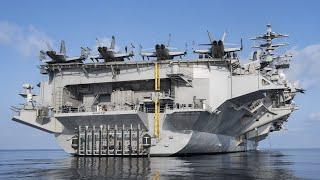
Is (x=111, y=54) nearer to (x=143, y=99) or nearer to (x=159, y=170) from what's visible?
(x=143, y=99)

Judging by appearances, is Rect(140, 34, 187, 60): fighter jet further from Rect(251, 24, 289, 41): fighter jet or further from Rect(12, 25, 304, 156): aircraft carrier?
Rect(251, 24, 289, 41): fighter jet

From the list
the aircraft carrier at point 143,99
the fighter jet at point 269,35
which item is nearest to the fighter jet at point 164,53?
the aircraft carrier at point 143,99

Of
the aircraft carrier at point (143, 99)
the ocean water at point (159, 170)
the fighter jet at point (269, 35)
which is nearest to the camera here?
the ocean water at point (159, 170)

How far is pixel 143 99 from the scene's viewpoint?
3969 cm

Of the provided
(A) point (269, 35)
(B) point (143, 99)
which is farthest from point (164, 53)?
(A) point (269, 35)

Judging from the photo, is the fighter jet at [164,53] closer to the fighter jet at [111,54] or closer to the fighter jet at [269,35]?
the fighter jet at [111,54]

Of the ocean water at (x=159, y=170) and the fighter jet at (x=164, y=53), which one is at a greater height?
the fighter jet at (x=164, y=53)

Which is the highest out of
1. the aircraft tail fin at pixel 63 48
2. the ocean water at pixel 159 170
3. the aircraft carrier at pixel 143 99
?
the aircraft tail fin at pixel 63 48

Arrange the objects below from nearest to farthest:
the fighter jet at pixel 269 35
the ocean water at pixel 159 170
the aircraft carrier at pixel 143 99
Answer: the ocean water at pixel 159 170
the aircraft carrier at pixel 143 99
the fighter jet at pixel 269 35

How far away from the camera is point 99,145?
3919 centimetres

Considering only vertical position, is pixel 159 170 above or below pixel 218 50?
below

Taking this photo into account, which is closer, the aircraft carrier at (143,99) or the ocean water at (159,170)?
the ocean water at (159,170)

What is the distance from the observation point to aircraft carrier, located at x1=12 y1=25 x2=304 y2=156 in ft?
125

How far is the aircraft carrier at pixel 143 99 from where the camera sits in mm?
38156
